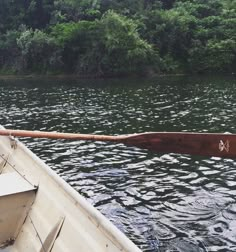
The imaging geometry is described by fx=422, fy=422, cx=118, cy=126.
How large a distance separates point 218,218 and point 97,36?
5272 cm

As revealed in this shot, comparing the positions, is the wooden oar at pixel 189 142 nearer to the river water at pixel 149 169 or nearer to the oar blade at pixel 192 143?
the oar blade at pixel 192 143

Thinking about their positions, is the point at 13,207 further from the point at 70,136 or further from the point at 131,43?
the point at 131,43

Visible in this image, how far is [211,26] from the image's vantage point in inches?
2549

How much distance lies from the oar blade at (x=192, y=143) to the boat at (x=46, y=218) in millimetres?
1449

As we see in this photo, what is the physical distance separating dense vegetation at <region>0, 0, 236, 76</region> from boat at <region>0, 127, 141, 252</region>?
50.4m

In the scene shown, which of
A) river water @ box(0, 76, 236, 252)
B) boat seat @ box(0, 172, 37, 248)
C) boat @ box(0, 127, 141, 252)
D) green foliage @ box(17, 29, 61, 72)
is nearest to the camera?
boat @ box(0, 127, 141, 252)

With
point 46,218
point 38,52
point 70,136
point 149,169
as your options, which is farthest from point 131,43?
point 46,218

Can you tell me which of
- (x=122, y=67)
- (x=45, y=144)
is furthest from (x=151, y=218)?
(x=122, y=67)

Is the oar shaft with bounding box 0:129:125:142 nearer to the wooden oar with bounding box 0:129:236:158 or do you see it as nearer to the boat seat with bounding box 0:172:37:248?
the wooden oar with bounding box 0:129:236:158

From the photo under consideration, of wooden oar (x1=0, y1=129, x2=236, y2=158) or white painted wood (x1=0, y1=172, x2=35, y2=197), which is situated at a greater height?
wooden oar (x1=0, y1=129, x2=236, y2=158)

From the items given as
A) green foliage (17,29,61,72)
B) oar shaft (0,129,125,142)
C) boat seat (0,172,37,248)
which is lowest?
green foliage (17,29,61,72)

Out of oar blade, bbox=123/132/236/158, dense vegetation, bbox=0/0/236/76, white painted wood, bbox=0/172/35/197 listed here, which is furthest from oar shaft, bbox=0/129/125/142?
dense vegetation, bbox=0/0/236/76

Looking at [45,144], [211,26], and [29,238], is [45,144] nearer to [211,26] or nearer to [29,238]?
[29,238]

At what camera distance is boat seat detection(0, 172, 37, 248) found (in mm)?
7910
